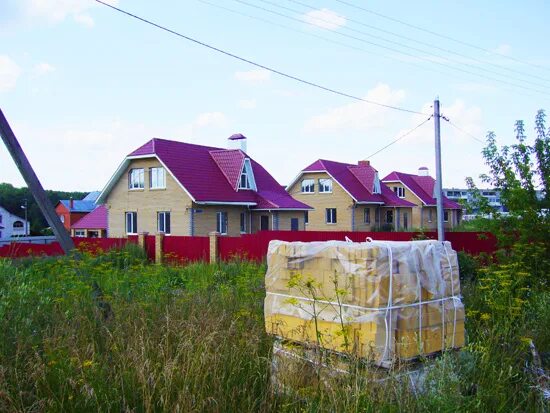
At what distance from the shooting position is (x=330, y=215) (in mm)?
41531

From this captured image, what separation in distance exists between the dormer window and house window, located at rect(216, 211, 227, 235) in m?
2.23

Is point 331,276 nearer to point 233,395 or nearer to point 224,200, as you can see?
point 233,395

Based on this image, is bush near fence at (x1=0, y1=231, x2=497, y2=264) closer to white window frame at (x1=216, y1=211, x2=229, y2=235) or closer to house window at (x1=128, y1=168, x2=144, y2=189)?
white window frame at (x1=216, y1=211, x2=229, y2=235)

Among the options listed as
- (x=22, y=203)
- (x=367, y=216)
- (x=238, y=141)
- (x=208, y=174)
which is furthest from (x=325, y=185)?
(x=22, y=203)

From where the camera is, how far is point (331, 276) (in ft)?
13.8

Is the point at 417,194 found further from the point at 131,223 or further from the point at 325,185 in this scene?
the point at 131,223

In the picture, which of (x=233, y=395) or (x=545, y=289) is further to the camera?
(x=545, y=289)

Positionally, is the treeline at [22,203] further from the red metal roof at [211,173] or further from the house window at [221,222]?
the house window at [221,222]

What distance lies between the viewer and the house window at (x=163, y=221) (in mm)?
28266

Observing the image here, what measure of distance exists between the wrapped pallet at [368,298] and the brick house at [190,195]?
2217cm

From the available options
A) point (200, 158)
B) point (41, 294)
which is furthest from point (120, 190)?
point (41, 294)

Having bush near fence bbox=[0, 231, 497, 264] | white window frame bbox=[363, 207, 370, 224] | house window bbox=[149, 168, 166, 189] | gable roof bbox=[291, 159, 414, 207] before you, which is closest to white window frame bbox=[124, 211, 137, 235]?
house window bbox=[149, 168, 166, 189]

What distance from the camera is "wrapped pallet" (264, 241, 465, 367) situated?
3902mm

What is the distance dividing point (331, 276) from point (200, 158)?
2640 cm
